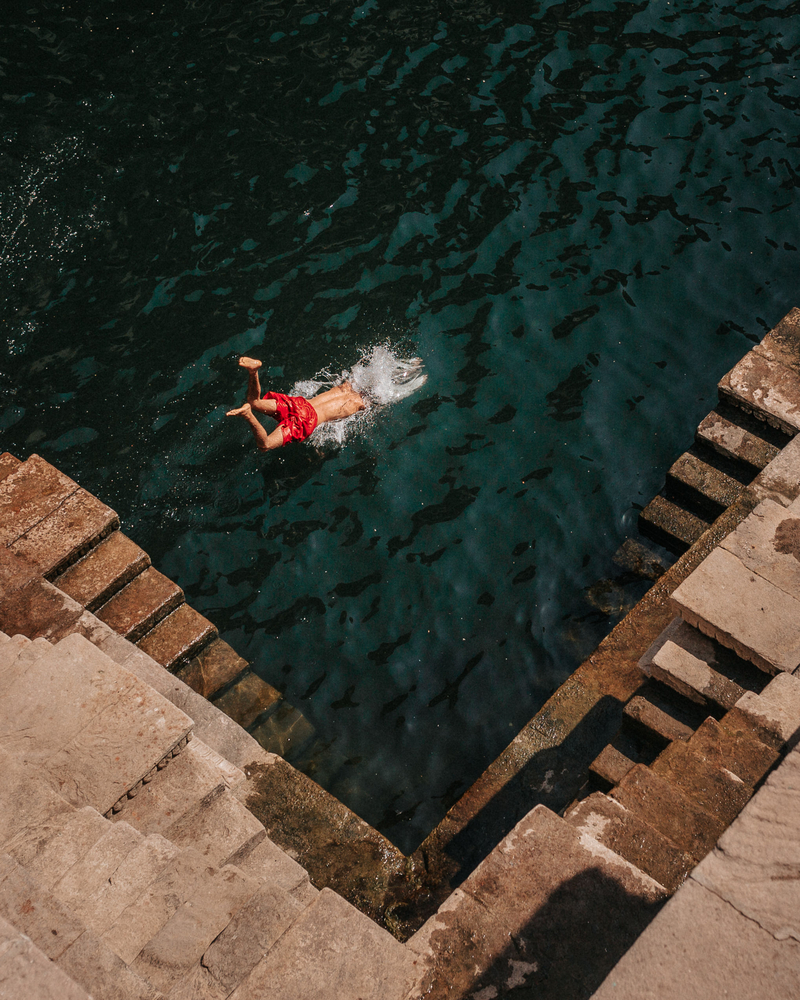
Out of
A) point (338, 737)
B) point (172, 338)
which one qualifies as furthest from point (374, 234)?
point (338, 737)

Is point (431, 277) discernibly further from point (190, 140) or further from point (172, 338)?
point (190, 140)

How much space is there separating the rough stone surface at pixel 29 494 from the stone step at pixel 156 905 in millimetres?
3848

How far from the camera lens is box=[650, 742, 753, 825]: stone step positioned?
538 centimetres

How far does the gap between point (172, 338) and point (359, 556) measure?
3.69m

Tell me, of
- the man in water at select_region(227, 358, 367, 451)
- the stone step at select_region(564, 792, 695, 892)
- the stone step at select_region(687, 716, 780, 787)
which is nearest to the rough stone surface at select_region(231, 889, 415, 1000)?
the stone step at select_region(564, 792, 695, 892)

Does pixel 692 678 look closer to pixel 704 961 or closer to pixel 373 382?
pixel 704 961

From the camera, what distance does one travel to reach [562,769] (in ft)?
22.3

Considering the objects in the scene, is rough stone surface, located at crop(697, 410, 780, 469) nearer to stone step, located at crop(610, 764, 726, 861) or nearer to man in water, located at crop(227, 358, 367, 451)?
man in water, located at crop(227, 358, 367, 451)

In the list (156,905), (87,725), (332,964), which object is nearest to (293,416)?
(87,725)

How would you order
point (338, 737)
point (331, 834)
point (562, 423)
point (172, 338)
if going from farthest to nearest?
point (172, 338) → point (562, 423) → point (338, 737) → point (331, 834)

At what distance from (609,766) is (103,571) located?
4809mm

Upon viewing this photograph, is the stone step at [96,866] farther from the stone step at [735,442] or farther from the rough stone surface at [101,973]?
the stone step at [735,442]

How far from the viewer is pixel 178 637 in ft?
Result: 25.4

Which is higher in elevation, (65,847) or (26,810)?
(65,847)
